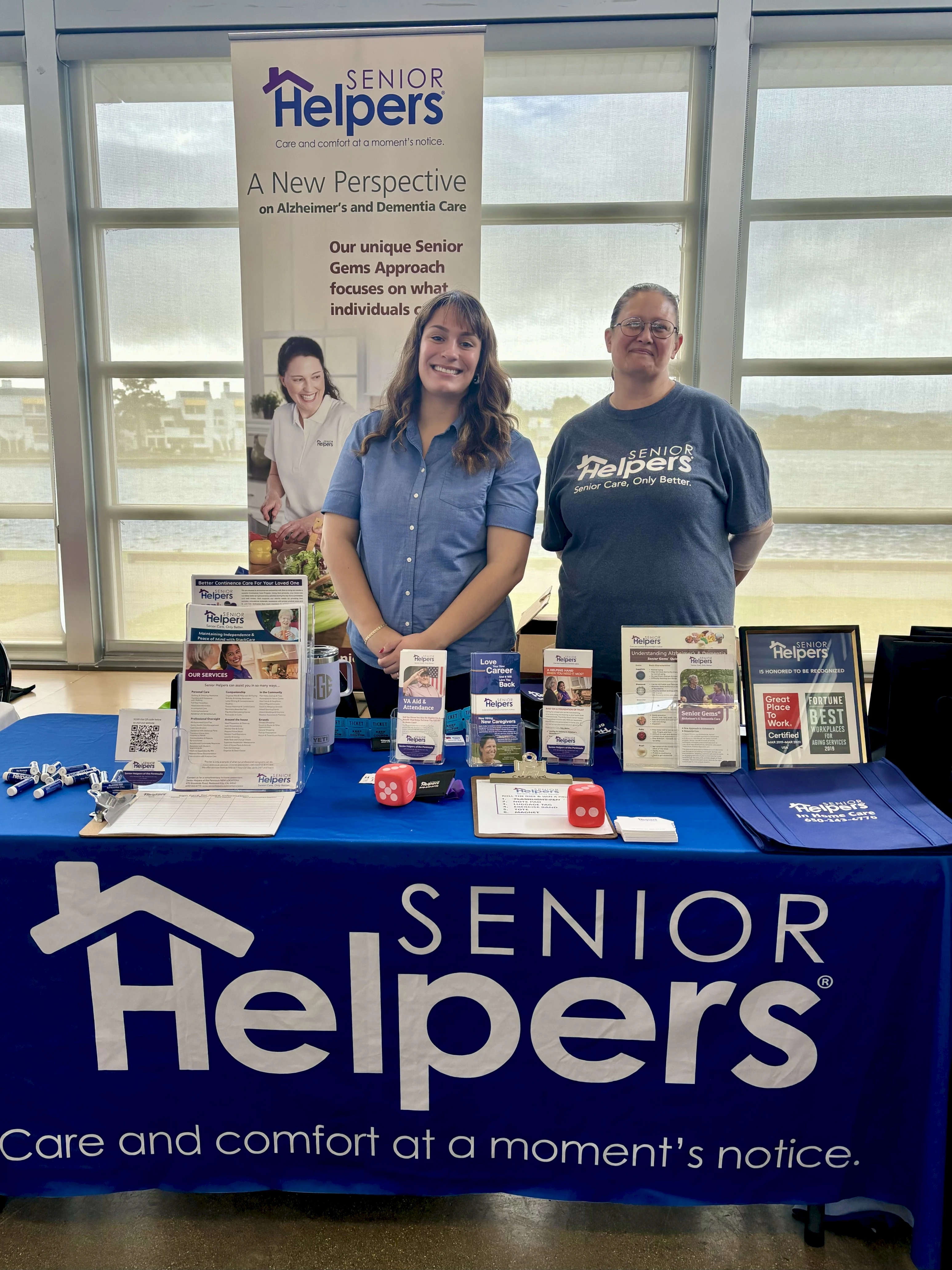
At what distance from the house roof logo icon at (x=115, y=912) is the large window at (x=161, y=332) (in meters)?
3.68

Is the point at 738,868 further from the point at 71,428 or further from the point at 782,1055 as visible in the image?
the point at 71,428

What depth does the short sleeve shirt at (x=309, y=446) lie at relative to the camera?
3.39 m

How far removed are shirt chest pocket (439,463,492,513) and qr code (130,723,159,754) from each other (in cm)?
93

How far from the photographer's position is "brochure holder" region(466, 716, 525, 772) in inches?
63.7

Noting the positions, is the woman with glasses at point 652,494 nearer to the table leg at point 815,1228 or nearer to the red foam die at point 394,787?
the red foam die at point 394,787

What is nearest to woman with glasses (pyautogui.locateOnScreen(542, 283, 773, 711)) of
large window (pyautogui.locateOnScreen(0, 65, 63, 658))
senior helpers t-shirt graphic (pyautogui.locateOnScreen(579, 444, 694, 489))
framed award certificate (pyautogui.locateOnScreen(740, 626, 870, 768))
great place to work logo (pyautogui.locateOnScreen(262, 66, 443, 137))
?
senior helpers t-shirt graphic (pyautogui.locateOnScreen(579, 444, 694, 489))

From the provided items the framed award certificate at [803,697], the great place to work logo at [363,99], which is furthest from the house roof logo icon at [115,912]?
the great place to work logo at [363,99]

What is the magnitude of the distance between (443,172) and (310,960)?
2.85 metres

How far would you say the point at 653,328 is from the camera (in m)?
1.89

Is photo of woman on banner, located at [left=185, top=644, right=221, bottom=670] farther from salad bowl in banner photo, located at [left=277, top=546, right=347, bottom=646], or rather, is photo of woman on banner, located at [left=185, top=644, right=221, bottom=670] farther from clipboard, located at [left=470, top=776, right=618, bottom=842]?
salad bowl in banner photo, located at [left=277, top=546, right=347, bottom=646]

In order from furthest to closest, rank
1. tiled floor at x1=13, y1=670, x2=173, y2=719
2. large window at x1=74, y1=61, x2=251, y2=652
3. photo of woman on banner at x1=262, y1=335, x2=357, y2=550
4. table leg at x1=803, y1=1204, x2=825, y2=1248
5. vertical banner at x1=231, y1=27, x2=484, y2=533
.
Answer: large window at x1=74, y1=61, x2=251, y2=652 < tiled floor at x1=13, y1=670, x2=173, y2=719 < photo of woman on banner at x1=262, y1=335, x2=357, y2=550 < vertical banner at x1=231, y1=27, x2=484, y2=533 < table leg at x1=803, y1=1204, x2=825, y2=1248

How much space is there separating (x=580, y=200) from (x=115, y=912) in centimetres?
449

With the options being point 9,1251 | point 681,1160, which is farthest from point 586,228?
point 9,1251

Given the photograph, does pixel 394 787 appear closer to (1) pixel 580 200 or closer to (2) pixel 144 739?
(2) pixel 144 739
